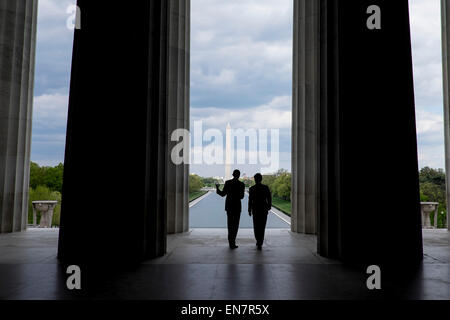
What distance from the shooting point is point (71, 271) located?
392 inches

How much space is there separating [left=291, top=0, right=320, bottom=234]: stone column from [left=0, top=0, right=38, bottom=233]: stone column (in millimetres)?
17375

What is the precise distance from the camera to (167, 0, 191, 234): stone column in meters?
20.5

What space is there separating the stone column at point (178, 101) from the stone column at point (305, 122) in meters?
7.16

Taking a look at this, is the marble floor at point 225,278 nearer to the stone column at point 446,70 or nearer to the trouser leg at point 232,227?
the trouser leg at point 232,227

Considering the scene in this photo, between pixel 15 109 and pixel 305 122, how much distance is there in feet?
60.8

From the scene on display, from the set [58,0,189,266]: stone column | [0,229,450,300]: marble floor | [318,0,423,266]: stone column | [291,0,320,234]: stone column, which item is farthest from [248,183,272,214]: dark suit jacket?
[291,0,320,234]: stone column

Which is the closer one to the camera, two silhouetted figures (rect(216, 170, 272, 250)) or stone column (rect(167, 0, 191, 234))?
two silhouetted figures (rect(216, 170, 272, 250))

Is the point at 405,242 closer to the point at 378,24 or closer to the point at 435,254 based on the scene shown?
the point at 435,254

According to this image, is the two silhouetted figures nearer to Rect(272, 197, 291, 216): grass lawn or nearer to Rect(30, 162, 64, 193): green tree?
Rect(272, 197, 291, 216): grass lawn

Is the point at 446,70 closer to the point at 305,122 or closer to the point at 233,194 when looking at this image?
the point at 305,122

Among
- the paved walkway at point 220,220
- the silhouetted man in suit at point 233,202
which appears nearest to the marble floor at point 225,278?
the silhouetted man in suit at point 233,202

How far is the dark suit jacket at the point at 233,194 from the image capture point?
1480 centimetres

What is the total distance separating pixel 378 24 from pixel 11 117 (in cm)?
2114

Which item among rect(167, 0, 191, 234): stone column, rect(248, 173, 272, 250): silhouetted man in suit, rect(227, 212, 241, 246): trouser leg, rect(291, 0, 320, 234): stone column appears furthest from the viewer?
rect(291, 0, 320, 234): stone column
